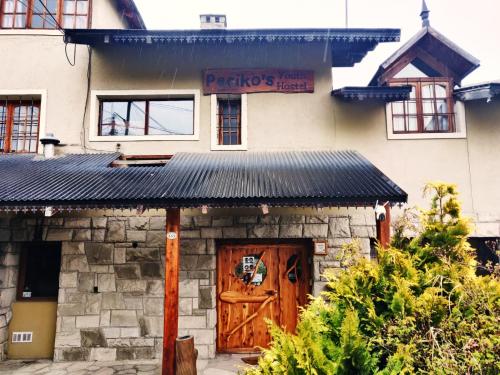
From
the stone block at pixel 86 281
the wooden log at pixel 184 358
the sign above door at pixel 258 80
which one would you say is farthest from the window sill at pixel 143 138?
the wooden log at pixel 184 358

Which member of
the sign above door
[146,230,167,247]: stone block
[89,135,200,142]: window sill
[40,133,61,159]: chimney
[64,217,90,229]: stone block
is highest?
the sign above door

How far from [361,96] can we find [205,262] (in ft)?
15.0

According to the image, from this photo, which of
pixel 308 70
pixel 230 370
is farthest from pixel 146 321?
pixel 308 70

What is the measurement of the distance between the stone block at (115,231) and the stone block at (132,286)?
2.72ft

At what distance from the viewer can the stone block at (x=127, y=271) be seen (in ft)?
20.2

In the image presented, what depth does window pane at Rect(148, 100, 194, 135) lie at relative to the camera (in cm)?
706

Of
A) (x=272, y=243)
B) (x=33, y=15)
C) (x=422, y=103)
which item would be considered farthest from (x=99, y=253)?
(x=422, y=103)

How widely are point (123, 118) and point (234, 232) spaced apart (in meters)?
3.58

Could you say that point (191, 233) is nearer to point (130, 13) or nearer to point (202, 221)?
point (202, 221)

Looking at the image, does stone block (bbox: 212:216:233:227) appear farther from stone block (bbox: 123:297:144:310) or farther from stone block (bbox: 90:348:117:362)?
stone block (bbox: 90:348:117:362)

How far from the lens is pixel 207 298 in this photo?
6066 millimetres

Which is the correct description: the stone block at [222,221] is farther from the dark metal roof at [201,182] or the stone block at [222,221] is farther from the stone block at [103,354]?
the stone block at [103,354]

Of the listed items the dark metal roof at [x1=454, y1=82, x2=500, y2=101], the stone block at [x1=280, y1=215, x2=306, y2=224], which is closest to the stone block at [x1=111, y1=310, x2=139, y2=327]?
the stone block at [x1=280, y1=215, x2=306, y2=224]

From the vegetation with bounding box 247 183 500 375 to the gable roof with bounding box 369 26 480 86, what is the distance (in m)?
5.16
